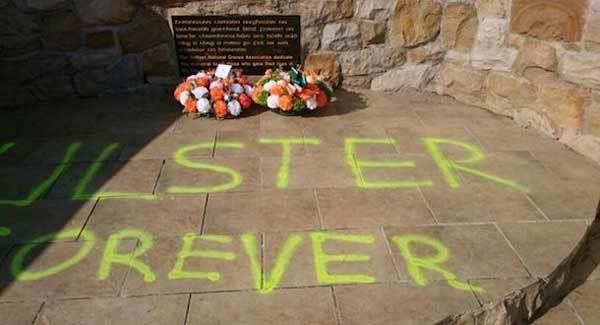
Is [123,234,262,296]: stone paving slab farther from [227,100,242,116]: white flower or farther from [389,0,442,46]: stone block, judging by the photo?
[389,0,442,46]: stone block

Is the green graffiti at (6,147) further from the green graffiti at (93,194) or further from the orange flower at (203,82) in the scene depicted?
the orange flower at (203,82)

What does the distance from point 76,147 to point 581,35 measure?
13.8 ft

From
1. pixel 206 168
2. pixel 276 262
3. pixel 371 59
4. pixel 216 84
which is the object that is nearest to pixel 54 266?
pixel 276 262

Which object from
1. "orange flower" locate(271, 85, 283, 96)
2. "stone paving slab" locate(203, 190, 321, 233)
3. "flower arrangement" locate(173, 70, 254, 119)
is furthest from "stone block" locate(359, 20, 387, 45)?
"stone paving slab" locate(203, 190, 321, 233)

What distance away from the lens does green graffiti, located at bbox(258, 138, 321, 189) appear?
3691 mm

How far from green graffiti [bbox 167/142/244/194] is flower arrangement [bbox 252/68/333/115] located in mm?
709

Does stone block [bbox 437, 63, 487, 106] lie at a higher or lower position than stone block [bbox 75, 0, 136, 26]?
lower

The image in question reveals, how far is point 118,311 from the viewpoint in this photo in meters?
2.50

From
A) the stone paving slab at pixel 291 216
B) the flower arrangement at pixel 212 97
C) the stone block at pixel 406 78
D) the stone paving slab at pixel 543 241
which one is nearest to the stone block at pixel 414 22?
the stone block at pixel 406 78

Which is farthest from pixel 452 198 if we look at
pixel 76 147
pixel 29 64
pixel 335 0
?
pixel 29 64

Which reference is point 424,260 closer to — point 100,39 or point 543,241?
point 543,241

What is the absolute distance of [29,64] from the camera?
5059 millimetres

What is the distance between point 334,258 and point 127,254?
1.19 metres

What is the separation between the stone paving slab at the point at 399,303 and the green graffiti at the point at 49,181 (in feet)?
7.22
